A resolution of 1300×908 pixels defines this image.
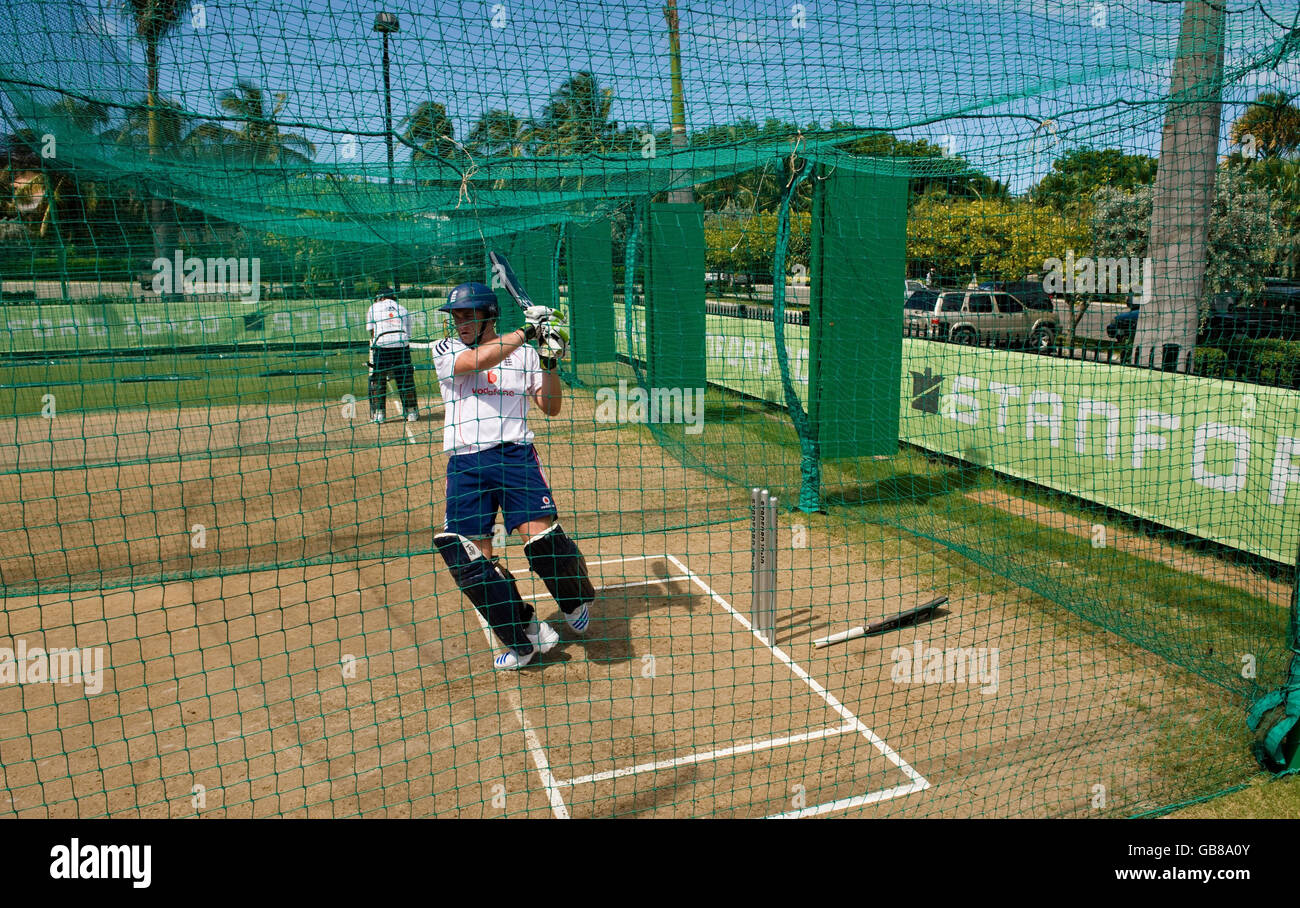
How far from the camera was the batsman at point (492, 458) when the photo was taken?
14.2 ft

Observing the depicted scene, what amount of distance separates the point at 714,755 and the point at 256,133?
441 centimetres

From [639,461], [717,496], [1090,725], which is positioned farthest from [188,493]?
[1090,725]

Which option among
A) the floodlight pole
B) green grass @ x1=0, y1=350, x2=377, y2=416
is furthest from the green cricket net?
green grass @ x1=0, y1=350, x2=377, y2=416

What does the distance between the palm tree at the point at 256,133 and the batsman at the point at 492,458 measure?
121 centimetres

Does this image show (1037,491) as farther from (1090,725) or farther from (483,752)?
(483,752)

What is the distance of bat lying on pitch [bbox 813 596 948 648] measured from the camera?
4656 mm

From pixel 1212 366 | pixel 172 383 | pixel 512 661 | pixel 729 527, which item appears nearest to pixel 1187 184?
pixel 1212 366

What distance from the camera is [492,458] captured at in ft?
14.5

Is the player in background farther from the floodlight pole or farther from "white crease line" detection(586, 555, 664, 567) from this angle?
the floodlight pole

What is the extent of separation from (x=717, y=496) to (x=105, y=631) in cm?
483

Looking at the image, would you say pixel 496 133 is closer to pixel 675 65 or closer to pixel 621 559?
pixel 675 65

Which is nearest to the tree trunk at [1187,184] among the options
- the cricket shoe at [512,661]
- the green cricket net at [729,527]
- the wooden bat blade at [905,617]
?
the green cricket net at [729,527]

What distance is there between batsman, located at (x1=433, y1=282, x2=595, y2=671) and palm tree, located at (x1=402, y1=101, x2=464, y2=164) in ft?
2.53

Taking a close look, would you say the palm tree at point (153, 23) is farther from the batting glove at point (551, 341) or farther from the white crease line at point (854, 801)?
the white crease line at point (854, 801)
